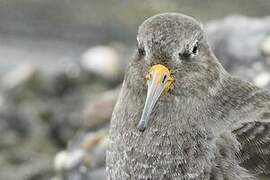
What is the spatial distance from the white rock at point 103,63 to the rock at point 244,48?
1.66 metres

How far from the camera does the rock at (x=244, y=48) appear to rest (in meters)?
9.64

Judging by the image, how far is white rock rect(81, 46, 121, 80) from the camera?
37.5 feet

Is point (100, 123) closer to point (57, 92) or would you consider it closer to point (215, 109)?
point (57, 92)

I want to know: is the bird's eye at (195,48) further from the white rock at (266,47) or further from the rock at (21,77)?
the rock at (21,77)

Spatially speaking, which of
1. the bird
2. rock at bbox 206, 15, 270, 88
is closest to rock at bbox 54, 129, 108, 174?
rock at bbox 206, 15, 270, 88

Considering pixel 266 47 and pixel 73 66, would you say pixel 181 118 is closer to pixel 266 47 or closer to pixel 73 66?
pixel 266 47

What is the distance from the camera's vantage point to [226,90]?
733 cm

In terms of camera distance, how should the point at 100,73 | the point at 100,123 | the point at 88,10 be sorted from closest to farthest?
the point at 100,123 < the point at 100,73 < the point at 88,10

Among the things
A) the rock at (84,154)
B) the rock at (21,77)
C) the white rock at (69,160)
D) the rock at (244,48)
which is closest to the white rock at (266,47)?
the rock at (244,48)

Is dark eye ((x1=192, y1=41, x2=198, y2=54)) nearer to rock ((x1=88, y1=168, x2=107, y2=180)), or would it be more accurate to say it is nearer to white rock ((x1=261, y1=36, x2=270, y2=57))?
rock ((x1=88, y1=168, x2=107, y2=180))

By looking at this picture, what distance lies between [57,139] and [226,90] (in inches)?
145

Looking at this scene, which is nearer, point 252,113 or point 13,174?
point 252,113

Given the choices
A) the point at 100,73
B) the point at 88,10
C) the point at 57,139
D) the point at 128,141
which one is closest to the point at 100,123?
the point at 57,139

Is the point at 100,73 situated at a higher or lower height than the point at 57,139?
higher
